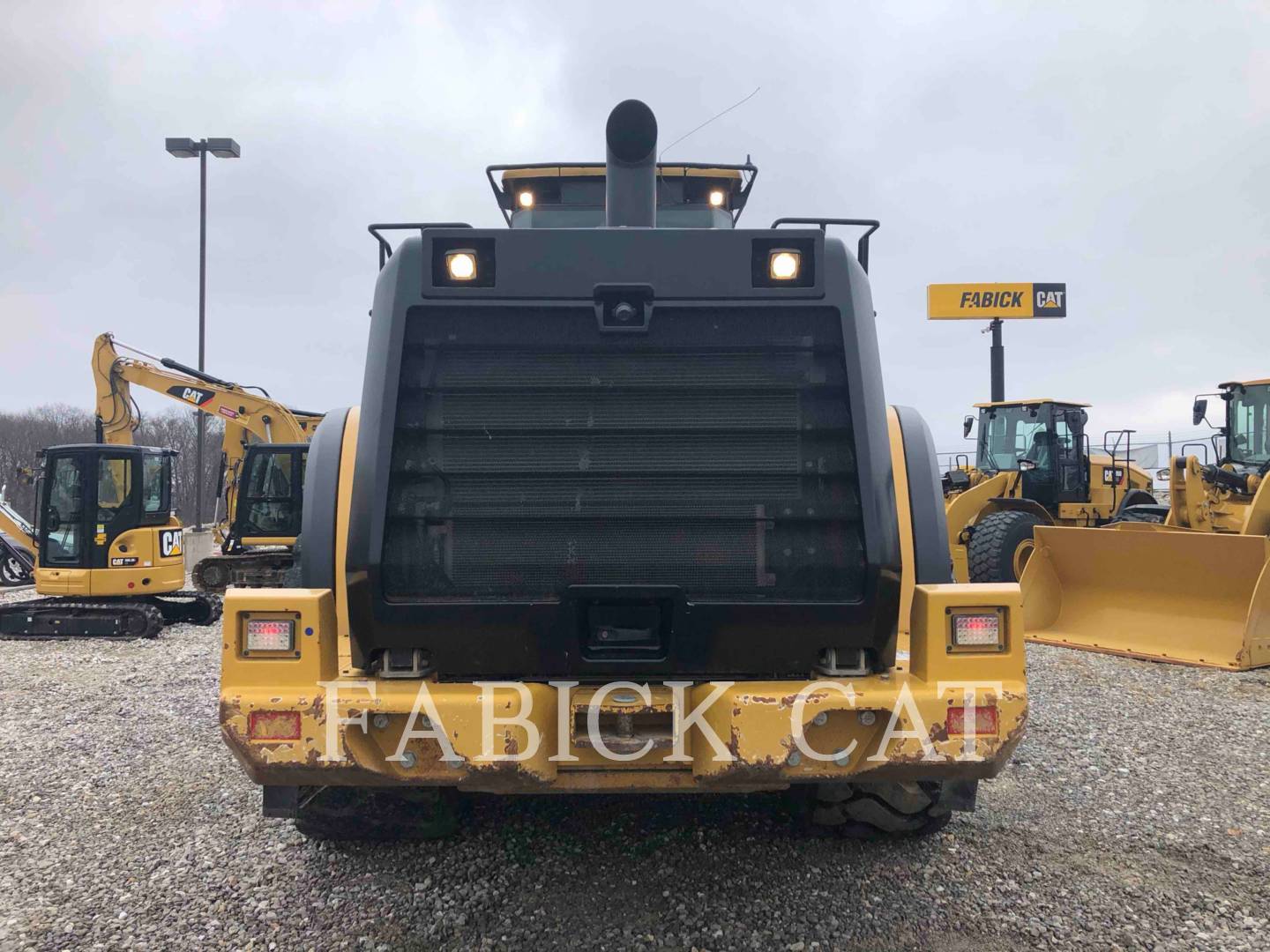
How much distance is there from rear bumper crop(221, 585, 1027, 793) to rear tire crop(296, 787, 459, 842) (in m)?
0.74

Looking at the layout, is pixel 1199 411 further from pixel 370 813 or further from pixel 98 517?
pixel 98 517

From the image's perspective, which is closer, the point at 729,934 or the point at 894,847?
the point at 729,934

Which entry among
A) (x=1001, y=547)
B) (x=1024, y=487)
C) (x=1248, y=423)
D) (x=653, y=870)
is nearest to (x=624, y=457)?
(x=653, y=870)

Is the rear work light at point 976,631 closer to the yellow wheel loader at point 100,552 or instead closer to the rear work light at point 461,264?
the rear work light at point 461,264

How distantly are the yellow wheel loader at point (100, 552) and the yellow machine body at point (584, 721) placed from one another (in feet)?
26.6

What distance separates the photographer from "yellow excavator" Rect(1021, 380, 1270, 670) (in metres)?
6.81

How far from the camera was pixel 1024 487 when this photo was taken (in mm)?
11633

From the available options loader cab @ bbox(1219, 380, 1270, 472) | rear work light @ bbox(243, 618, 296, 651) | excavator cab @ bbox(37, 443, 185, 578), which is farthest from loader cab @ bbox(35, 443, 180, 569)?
loader cab @ bbox(1219, 380, 1270, 472)

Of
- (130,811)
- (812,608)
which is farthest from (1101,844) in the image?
(130,811)

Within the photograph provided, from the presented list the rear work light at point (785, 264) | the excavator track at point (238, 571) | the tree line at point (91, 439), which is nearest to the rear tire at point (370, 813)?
the rear work light at point (785, 264)

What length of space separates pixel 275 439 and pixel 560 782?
12478mm

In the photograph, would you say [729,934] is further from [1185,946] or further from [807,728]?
[1185,946]

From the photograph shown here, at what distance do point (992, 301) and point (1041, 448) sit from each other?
20.8 meters

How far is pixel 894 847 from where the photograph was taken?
11.3 feet
